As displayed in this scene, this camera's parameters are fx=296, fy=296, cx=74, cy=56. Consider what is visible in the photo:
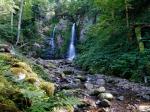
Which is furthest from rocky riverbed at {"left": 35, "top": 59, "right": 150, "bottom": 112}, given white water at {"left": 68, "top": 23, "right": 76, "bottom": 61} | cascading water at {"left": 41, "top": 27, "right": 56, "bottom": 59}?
cascading water at {"left": 41, "top": 27, "right": 56, "bottom": 59}

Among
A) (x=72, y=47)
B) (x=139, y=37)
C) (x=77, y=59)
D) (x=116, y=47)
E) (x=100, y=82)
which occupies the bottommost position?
(x=77, y=59)

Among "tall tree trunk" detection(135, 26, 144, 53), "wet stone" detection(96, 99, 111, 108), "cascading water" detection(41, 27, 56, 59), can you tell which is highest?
"tall tree trunk" detection(135, 26, 144, 53)

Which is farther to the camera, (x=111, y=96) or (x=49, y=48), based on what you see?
(x=49, y=48)

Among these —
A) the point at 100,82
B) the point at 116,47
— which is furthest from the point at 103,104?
the point at 116,47

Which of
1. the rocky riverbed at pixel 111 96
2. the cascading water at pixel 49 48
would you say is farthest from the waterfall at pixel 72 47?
the rocky riverbed at pixel 111 96

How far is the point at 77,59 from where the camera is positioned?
22109 mm

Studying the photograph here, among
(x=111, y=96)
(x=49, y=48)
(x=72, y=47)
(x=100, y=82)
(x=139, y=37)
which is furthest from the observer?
(x=49, y=48)

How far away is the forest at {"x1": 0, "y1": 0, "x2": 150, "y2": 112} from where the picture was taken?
228 inches

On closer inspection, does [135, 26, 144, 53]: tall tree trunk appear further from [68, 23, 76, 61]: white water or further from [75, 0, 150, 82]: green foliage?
[68, 23, 76, 61]: white water

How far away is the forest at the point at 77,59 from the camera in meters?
5.79

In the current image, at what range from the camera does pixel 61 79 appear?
1259 centimetres

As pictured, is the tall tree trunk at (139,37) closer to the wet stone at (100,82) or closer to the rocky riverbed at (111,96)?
the rocky riverbed at (111,96)

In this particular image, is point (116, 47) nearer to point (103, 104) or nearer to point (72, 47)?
point (103, 104)

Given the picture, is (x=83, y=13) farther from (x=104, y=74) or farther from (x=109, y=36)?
(x=104, y=74)
